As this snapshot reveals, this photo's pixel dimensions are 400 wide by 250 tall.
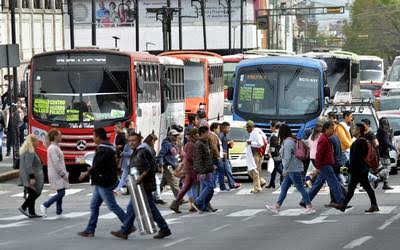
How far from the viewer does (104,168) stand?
19.4 m

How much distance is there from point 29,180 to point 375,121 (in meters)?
15.0

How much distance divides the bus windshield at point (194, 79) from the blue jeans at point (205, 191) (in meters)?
24.0

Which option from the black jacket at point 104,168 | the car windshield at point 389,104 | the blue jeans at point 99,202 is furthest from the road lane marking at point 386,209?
the car windshield at point 389,104

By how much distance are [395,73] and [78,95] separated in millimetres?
36515

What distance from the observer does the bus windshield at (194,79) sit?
159ft

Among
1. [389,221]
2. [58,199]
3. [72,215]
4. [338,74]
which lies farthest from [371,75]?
[389,221]

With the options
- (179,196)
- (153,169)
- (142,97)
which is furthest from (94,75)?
(153,169)

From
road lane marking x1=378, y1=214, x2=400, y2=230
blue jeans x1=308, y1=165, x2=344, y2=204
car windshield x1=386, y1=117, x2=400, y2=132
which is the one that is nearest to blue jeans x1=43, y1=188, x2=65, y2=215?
blue jeans x1=308, y1=165, x2=344, y2=204

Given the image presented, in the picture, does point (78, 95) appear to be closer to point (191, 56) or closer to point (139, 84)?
point (139, 84)

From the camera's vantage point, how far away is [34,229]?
2169cm

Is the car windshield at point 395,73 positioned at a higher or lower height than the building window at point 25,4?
lower

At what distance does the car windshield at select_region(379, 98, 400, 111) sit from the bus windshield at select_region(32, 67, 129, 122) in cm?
1792

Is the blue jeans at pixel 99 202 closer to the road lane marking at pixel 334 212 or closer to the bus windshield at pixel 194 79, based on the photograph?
the road lane marking at pixel 334 212

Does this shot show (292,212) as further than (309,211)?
Yes
